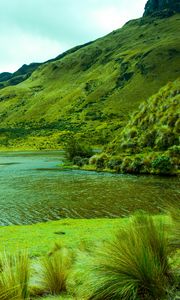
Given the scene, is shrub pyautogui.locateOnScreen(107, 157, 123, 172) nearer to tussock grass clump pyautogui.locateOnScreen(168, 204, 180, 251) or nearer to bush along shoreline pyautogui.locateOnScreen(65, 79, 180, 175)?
bush along shoreline pyautogui.locateOnScreen(65, 79, 180, 175)

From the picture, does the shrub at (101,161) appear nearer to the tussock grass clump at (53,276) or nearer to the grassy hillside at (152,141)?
the grassy hillside at (152,141)

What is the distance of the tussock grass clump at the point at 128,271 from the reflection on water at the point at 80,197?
1052 inches

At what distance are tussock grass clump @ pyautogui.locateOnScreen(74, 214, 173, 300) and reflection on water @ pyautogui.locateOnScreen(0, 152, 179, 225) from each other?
2672 centimetres

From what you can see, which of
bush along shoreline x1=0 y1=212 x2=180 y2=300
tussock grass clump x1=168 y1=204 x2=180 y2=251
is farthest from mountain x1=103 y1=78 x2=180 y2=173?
bush along shoreline x1=0 y1=212 x2=180 y2=300

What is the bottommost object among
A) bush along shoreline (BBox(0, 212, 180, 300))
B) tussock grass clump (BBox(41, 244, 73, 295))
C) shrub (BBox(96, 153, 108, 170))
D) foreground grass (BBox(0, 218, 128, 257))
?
shrub (BBox(96, 153, 108, 170))

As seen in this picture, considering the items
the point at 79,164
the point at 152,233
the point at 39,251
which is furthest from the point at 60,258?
the point at 79,164

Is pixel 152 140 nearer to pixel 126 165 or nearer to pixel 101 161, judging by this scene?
pixel 101 161

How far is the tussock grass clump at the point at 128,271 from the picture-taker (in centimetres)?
787

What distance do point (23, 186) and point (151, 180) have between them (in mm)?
20333

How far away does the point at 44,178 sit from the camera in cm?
6969

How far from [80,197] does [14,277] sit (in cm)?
3957

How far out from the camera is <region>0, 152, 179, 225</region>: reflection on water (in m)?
37.8

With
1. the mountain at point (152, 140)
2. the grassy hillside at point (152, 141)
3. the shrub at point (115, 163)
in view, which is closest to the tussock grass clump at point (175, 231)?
the grassy hillside at point (152, 141)

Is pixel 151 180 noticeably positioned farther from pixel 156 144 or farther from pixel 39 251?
pixel 39 251
